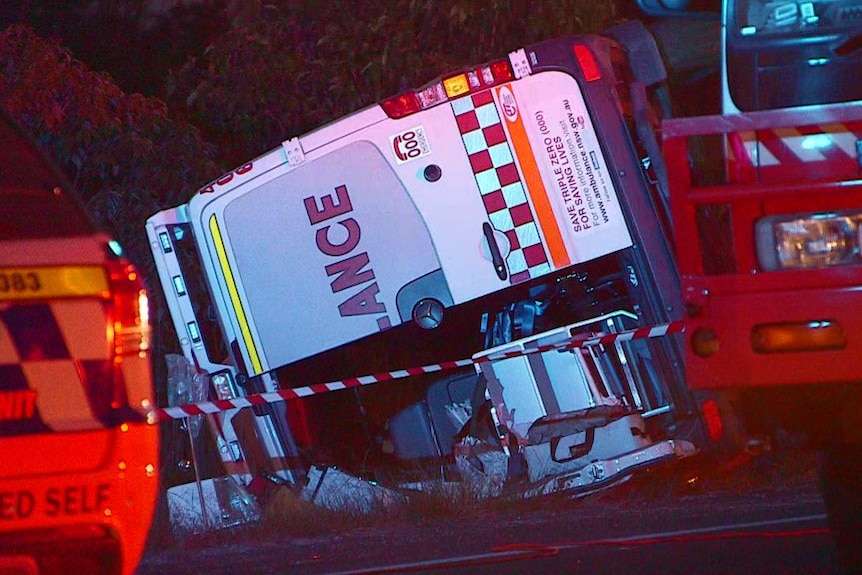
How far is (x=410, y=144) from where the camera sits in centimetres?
768

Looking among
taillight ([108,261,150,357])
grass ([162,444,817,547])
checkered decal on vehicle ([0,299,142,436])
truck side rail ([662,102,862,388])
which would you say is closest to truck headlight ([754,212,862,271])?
truck side rail ([662,102,862,388])

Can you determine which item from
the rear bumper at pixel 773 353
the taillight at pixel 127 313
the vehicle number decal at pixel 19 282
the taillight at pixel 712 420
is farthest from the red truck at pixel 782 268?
the taillight at pixel 712 420

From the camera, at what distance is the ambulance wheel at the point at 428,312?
7.66 metres

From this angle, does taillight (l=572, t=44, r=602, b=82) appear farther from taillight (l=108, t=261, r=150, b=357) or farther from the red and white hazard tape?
taillight (l=108, t=261, r=150, b=357)

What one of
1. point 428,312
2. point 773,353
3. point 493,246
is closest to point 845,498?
point 773,353

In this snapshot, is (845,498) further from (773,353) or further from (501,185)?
(501,185)

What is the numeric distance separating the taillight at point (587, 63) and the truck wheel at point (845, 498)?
3221 millimetres

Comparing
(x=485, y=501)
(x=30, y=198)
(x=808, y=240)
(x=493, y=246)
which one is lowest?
(x=485, y=501)

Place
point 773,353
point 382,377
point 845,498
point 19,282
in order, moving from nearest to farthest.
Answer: point 19,282 → point 773,353 → point 845,498 → point 382,377

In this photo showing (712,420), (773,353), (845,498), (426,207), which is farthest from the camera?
(426,207)

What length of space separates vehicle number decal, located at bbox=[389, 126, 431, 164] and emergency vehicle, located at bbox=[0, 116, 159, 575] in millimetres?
4082

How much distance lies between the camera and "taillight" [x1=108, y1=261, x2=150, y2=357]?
11.8 ft

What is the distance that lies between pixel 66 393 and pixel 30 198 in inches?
18.7

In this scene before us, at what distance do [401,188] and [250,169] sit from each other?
0.81 meters
